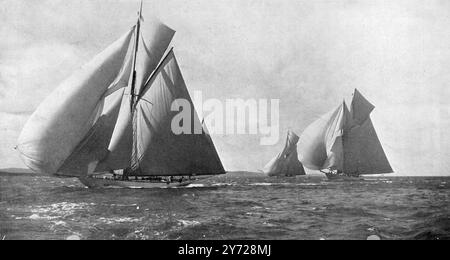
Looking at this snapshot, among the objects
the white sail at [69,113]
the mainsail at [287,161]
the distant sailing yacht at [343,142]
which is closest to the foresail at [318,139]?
the distant sailing yacht at [343,142]

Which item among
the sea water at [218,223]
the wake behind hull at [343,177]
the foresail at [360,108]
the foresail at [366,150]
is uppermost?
the foresail at [360,108]

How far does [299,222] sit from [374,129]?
135 feet

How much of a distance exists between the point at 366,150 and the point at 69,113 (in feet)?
132

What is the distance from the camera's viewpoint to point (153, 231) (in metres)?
12.6

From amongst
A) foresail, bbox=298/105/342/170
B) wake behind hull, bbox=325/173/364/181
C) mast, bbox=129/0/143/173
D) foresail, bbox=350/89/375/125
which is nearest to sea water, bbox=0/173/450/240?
mast, bbox=129/0/143/173

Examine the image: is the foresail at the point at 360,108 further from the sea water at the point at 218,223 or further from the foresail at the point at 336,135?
the sea water at the point at 218,223

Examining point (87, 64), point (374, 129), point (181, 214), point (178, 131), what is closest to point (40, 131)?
point (87, 64)

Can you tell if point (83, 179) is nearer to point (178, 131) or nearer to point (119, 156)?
point (119, 156)

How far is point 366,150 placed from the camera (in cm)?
Result: 5153

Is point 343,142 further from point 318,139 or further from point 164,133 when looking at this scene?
point 164,133

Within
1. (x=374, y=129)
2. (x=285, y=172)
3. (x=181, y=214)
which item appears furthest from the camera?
(x=285, y=172)

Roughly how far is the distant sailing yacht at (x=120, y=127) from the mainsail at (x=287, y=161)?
3870cm

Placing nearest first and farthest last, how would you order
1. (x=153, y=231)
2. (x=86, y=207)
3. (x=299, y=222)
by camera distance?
1. (x=153, y=231)
2. (x=299, y=222)
3. (x=86, y=207)

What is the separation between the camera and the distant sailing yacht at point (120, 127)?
20.0 m
